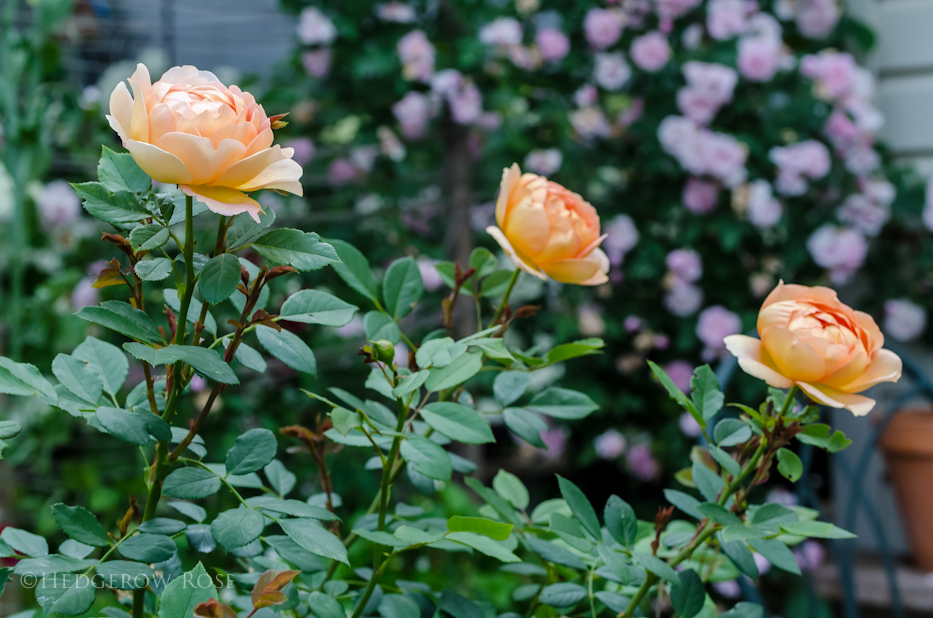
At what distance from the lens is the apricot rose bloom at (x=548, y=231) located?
471 mm

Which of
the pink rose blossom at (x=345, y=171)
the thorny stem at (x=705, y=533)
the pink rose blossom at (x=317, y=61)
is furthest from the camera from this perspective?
the pink rose blossom at (x=345, y=171)

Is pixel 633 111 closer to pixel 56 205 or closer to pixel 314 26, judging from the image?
pixel 314 26

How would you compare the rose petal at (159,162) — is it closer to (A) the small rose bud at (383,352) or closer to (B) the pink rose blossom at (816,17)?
(A) the small rose bud at (383,352)

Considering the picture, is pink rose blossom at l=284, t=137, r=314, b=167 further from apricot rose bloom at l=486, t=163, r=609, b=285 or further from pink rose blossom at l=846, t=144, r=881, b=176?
apricot rose bloom at l=486, t=163, r=609, b=285

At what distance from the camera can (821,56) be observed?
1927 millimetres

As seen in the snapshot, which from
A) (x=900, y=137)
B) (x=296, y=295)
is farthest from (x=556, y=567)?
(x=900, y=137)

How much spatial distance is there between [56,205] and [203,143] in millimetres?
1789

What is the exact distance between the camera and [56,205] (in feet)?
6.04

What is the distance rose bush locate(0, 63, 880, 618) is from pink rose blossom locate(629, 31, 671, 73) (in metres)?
1.57

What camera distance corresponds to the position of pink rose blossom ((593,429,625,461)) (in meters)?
2.05

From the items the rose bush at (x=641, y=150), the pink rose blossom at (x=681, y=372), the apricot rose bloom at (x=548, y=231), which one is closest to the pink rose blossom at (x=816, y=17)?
the rose bush at (x=641, y=150)

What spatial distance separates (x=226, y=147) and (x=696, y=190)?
176 centimetres

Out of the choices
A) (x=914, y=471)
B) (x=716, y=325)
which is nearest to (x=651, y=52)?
(x=716, y=325)

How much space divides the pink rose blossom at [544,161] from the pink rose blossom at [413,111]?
0.99ft
